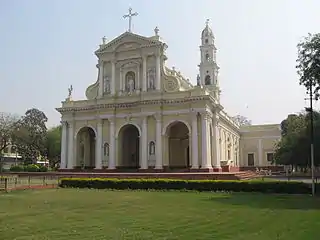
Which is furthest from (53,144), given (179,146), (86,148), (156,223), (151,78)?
(156,223)

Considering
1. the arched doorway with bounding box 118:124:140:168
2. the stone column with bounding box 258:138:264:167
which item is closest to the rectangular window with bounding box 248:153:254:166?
the stone column with bounding box 258:138:264:167

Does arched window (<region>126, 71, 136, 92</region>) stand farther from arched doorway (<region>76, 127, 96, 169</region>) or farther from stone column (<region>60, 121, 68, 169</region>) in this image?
stone column (<region>60, 121, 68, 169</region>)

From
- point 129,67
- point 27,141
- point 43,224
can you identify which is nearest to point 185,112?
point 129,67

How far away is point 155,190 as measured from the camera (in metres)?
26.9

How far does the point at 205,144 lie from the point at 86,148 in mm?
19007

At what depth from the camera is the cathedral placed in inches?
1666

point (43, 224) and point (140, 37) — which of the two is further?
point (140, 37)

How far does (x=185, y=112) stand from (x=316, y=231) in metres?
32.7

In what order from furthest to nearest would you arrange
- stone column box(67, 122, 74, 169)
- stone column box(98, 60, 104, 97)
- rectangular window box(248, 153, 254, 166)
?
rectangular window box(248, 153, 254, 166), stone column box(98, 60, 104, 97), stone column box(67, 122, 74, 169)

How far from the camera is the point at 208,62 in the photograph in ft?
199

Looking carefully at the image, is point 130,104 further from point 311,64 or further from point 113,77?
point 311,64

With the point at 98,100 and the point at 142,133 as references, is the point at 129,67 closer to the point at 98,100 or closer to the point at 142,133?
the point at 98,100

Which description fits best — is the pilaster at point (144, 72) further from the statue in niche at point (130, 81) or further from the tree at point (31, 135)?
the tree at point (31, 135)

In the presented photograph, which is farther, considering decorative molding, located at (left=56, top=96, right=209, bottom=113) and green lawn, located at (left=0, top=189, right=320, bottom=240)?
decorative molding, located at (left=56, top=96, right=209, bottom=113)
